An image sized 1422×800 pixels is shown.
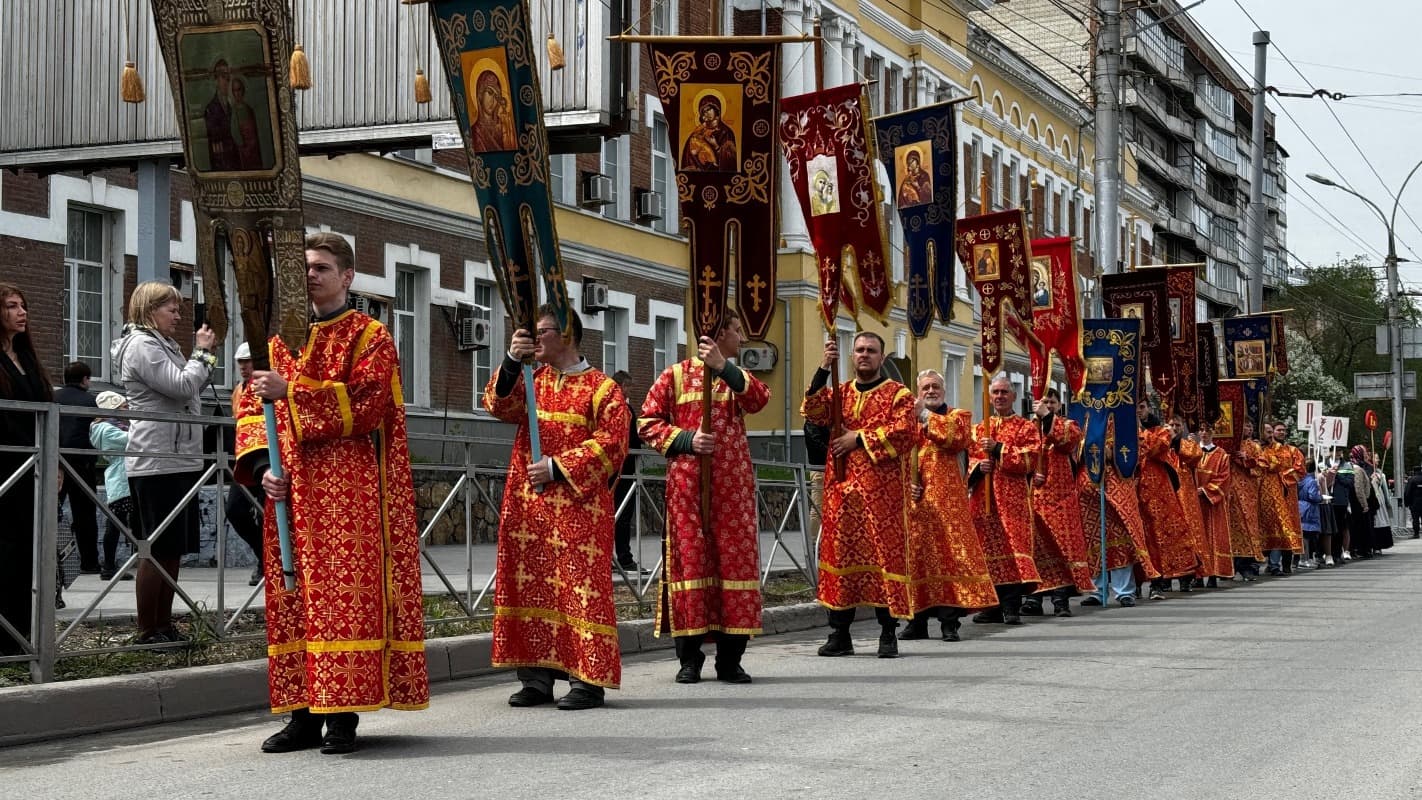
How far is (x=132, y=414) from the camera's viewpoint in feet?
29.2

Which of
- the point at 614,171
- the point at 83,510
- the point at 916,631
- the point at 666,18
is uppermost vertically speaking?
the point at 666,18

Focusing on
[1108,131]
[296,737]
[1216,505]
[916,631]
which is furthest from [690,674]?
[1108,131]

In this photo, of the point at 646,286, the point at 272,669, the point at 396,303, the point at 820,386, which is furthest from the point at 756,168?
the point at 646,286

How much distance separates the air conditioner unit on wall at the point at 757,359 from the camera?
30727 mm

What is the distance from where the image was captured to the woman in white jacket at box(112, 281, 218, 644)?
9430mm

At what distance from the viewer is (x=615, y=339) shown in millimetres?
32000

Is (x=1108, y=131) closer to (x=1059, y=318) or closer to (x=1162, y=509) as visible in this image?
(x=1162, y=509)

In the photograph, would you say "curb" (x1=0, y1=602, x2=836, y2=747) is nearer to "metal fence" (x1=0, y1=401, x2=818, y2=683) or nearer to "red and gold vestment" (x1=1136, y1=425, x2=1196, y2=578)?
"metal fence" (x1=0, y1=401, x2=818, y2=683)

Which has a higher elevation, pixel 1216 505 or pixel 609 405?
pixel 609 405

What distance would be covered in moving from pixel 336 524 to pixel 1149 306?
15.1 m

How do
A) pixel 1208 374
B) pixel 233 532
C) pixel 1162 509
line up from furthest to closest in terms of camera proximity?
pixel 1208 374 < pixel 1162 509 < pixel 233 532

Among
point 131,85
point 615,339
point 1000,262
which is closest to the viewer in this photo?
point 131,85

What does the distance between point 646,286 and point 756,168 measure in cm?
2229

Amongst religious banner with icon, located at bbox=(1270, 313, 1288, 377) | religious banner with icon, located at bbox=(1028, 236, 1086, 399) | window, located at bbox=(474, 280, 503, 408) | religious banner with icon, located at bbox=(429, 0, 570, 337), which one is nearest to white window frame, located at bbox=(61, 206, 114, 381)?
window, located at bbox=(474, 280, 503, 408)
